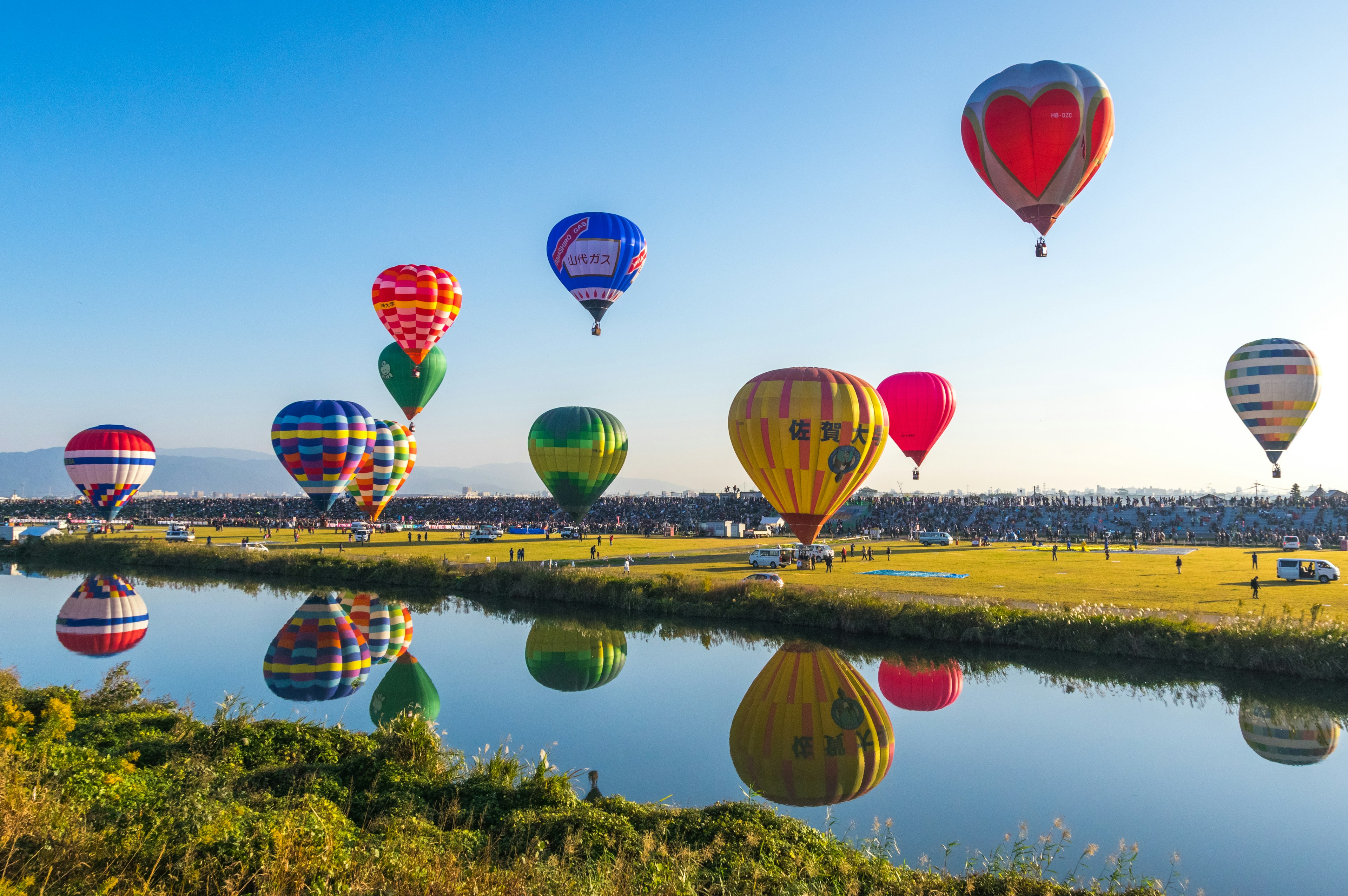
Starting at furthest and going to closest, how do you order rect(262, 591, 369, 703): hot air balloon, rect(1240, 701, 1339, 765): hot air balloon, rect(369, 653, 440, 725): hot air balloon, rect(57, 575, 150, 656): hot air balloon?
1. rect(57, 575, 150, 656): hot air balloon
2. rect(262, 591, 369, 703): hot air balloon
3. rect(369, 653, 440, 725): hot air balloon
4. rect(1240, 701, 1339, 765): hot air balloon

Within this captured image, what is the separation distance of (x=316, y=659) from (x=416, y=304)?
2575cm

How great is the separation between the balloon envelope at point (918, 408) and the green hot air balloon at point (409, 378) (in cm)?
2835

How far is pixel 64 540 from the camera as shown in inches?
2035

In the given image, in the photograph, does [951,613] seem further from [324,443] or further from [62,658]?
[324,443]

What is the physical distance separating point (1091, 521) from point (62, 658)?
61679 millimetres

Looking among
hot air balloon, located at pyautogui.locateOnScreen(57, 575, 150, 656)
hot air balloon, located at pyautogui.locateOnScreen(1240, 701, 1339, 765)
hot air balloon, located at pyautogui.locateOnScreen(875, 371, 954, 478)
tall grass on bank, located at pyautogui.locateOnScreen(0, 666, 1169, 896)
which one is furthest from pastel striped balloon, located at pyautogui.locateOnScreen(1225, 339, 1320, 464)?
hot air balloon, located at pyautogui.locateOnScreen(57, 575, 150, 656)

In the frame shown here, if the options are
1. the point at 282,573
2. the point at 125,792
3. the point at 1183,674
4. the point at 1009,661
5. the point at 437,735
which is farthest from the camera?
the point at 282,573

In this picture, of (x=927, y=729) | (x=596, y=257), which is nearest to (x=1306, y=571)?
(x=927, y=729)

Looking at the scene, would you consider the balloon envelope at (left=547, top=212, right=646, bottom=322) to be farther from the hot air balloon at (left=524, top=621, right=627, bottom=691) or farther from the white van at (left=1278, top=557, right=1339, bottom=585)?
the white van at (left=1278, top=557, right=1339, bottom=585)

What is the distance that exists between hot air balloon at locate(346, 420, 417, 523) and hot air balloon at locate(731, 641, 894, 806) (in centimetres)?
4229

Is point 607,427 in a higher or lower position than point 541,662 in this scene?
higher

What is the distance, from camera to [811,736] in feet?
54.6

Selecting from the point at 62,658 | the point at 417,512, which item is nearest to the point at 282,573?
the point at 62,658

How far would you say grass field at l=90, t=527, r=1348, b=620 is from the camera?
2653 cm
